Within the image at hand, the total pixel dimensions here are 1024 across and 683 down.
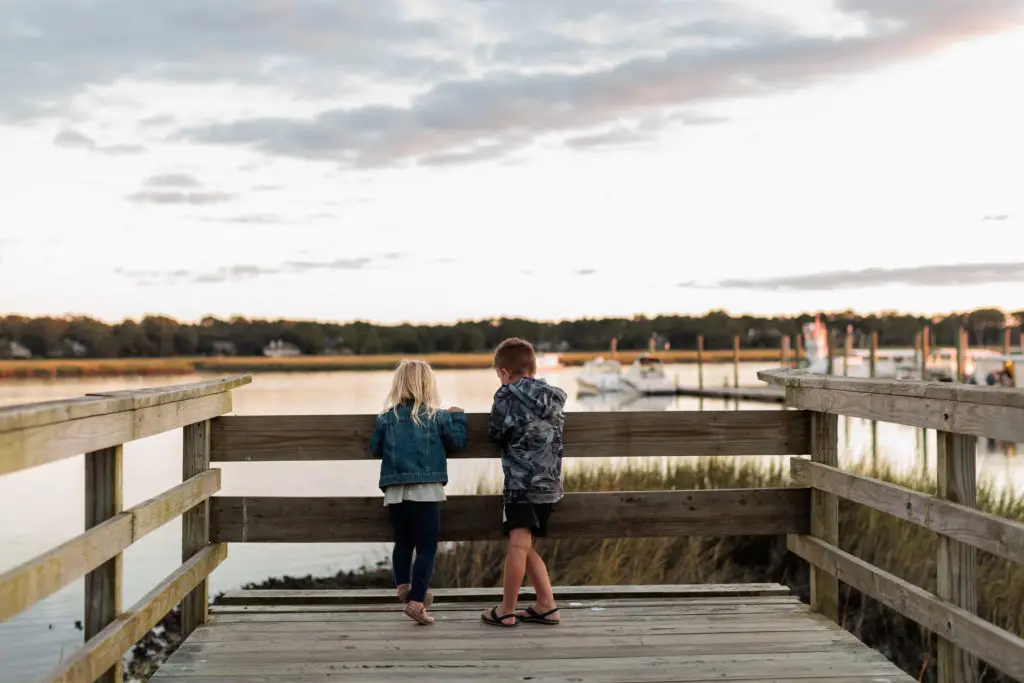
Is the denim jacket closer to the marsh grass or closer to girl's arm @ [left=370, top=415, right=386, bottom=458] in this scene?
girl's arm @ [left=370, top=415, right=386, bottom=458]

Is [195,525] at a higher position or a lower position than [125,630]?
higher

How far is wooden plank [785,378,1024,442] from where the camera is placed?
142 inches

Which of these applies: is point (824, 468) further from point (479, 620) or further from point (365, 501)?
point (365, 501)

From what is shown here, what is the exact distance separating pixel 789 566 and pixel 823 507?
3.87m

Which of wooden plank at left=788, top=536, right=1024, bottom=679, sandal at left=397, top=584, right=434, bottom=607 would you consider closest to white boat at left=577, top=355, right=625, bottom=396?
wooden plank at left=788, top=536, right=1024, bottom=679

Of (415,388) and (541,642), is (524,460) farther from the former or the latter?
(541,642)

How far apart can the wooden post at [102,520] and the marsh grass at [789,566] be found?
4.45 m

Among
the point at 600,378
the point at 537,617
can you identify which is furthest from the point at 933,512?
the point at 600,378

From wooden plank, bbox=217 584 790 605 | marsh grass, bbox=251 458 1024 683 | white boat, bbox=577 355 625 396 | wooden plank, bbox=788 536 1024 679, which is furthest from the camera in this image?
white boat, bbox=577 355 625 396

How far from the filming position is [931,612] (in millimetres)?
4250

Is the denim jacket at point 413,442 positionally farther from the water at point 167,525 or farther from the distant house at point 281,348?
the distant house at point 281,348

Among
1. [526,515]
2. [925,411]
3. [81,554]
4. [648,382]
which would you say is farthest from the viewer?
[648,382]

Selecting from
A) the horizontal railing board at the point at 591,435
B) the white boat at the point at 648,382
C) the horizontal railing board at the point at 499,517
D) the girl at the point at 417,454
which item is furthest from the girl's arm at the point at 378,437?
the white boat at the point at 648,382

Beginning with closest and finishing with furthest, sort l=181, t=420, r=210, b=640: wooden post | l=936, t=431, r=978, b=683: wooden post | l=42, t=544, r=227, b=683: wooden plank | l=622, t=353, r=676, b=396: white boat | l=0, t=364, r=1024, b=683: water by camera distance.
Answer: l=42, t=544, r=227, b=683: wooden plank < l=936, t=431, r=978, b=683: wooden post < l=181, t=420, r=210, b=640: wooden post < l=0, t=364, r=1024, b=683: water < l=622, t=353, r=676, b=396: white boat
